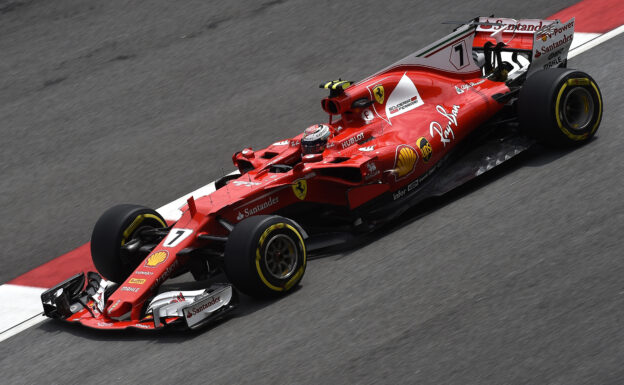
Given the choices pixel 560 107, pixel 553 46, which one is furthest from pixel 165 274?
pixel 553 46

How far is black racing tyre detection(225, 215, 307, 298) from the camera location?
22.0 feet

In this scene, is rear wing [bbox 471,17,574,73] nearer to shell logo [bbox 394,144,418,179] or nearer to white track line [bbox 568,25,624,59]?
white track line [bbox 568,25,624,59]

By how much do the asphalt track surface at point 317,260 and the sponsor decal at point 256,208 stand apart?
64 cm

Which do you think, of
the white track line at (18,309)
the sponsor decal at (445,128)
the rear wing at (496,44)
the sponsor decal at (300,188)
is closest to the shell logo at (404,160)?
the sponsor decal at (445,128)

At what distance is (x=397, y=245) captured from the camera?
24.7 feet

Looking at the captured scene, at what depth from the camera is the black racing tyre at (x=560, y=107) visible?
8.22m

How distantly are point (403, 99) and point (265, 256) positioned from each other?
2548mm

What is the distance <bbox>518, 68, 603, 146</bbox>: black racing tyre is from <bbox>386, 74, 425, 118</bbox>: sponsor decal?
0.99 metres

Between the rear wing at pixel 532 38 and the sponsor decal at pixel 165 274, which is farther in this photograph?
the rear wing at pixel 532 38

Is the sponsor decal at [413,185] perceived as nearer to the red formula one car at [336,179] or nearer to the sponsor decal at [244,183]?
the red formula one car at [336,179]

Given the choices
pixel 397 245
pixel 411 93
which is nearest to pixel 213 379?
pixel 397 245

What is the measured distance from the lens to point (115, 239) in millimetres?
7703

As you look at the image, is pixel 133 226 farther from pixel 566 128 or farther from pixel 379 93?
pixel 566 128

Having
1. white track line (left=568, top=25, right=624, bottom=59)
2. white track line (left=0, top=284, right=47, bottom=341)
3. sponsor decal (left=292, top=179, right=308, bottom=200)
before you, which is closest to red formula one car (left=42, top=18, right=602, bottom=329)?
sponsor decal (left=292, top=179, right=308, bottom=200)
